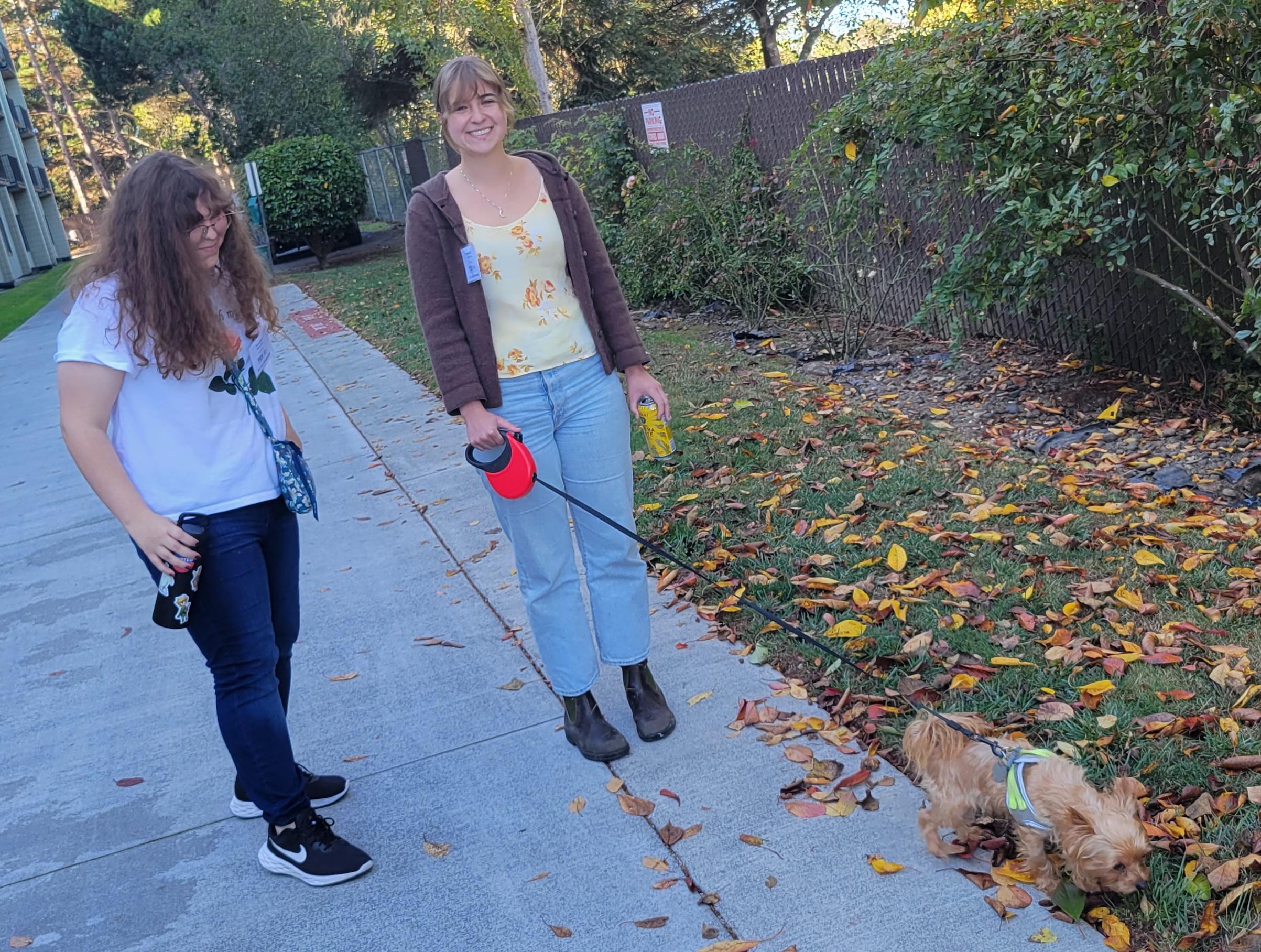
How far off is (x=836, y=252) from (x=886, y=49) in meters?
1.52

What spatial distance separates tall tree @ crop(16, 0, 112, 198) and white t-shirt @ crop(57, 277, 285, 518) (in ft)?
165

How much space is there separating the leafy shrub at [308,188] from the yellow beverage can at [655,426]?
17864 millimetres

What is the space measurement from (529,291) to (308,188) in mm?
18036

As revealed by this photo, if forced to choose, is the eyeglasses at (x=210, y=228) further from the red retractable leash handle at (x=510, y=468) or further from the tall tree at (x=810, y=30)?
the tall tree at (x=810, y=30)

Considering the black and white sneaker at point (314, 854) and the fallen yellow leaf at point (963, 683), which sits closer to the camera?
the black and white sneaker at point (314, 854)

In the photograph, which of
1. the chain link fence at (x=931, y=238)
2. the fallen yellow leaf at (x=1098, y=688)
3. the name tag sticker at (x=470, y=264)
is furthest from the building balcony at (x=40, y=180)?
the fallen yellow leaf at (x=1098, y=688)

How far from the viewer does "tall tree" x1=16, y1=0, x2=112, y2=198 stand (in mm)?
49281

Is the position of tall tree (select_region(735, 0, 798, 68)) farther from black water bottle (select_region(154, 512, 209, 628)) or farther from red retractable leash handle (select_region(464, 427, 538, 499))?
black water bottle (select_region(154, 512, 209, 628))

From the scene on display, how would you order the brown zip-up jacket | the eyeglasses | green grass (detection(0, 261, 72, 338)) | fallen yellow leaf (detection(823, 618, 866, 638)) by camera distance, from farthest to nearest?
green grass (detection(0, 261, 72, 338)) < fallen yellow leaf (detection(823, 618, 866, 638)) < the brown zip-up jacket < the eyeglasses

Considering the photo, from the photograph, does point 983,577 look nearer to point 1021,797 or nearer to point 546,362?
point 1021,797

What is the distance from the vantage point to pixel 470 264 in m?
3.09

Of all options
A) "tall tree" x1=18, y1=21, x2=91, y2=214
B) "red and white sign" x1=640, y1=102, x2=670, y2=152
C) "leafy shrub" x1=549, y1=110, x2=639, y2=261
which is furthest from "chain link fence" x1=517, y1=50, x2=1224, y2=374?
"tall tree" x1=18, y1=21, x2=91, y2=214

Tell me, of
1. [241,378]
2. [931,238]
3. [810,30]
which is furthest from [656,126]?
[810,30]

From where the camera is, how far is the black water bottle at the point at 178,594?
2668mm
